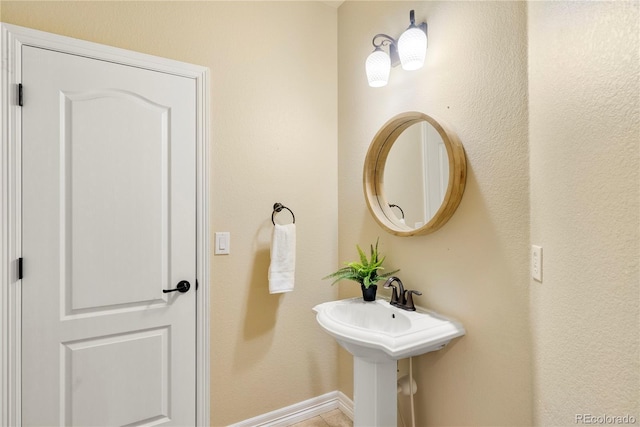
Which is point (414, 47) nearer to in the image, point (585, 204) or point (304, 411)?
point (585, 204)

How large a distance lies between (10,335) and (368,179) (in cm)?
175

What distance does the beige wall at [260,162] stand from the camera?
1685mm

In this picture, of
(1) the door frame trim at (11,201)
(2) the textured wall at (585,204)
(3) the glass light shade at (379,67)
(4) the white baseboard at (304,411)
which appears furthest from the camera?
(4) the white baseboard at (304,411)

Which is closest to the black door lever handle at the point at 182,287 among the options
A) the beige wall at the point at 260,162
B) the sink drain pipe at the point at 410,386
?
the beige wall at the point at 260,162

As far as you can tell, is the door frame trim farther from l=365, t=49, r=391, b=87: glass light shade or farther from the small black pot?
the small black pot

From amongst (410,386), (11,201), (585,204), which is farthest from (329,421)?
(11,201)

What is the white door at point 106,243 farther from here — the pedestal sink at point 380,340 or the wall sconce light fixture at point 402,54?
the wall sconce light fixture at point 402,54

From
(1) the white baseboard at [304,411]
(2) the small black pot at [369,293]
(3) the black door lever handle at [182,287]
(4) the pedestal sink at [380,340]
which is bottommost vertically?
(1) the white baseboard at [304,411]

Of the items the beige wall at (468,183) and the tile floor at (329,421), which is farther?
the tile floor at (329,421)

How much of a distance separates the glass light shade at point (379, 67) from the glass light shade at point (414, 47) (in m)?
0.17

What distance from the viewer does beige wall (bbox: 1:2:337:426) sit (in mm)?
1685

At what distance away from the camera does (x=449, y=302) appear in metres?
1.43

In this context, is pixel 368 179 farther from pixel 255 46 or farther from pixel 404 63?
pixel 255 46

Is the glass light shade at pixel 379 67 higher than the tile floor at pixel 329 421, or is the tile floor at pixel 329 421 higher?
the glass light shade at pixel 379 67
